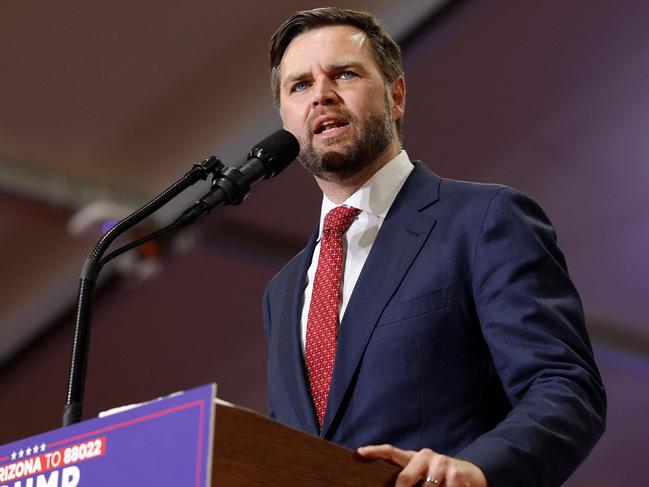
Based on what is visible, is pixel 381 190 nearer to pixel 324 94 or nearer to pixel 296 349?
pixel 324 94

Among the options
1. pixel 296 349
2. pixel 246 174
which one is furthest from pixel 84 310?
pixel 296 349

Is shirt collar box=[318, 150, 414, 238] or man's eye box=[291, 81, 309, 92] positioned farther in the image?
man's eye box=[291, 81, 309, 92]

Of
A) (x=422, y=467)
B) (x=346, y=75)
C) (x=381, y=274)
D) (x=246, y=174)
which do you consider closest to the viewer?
(x=422, y=467)

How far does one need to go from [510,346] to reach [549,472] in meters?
0.22

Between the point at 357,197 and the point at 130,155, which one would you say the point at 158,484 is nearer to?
the point at 357,197

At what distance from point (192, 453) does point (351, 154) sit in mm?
973

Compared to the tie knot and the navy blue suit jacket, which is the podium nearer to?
the navy blue suit jacket

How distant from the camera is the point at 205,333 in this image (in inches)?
189

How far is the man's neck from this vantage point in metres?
1.95

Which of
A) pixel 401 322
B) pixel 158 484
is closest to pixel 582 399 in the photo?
pixel 401 322

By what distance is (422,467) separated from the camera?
1.16m

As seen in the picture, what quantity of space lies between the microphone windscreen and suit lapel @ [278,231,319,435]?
0.30 metres

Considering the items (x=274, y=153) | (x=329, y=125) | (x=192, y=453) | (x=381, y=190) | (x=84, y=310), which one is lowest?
(x=192, y=453)

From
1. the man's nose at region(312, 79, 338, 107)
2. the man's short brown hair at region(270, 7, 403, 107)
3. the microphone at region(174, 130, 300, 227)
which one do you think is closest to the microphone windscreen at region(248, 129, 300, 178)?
the microphone at region(174, 130, 300, 227)
